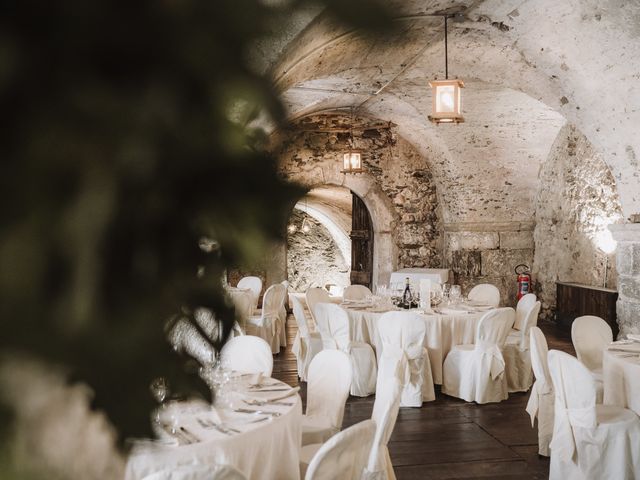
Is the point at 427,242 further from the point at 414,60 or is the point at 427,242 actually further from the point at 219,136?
the point at 219,136

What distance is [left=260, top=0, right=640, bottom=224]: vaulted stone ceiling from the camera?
4633 mm

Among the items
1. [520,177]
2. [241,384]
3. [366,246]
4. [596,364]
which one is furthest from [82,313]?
[366,246]

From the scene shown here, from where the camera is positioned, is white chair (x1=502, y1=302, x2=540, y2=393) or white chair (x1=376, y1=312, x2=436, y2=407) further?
white chair (x1=502, y1=302, x2=540, y2=393)

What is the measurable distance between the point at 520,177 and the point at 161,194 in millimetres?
9703

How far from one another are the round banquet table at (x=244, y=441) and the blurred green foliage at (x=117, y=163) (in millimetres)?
2127

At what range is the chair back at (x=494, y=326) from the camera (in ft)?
17.4

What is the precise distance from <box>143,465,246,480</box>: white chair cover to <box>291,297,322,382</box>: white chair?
4.22 metres

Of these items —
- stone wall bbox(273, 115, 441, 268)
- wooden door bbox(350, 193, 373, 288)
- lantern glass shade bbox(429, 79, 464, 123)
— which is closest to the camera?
lantern glass shade bbox(429, 79, 464, 123)

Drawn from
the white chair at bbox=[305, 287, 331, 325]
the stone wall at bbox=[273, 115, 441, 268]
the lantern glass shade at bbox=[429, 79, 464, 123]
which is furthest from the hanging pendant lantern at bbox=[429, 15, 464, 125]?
the stone wall at bbox=[273, 115, 441, 268]

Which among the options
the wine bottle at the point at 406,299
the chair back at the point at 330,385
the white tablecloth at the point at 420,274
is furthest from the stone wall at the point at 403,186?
the chair back at the point at 330,385

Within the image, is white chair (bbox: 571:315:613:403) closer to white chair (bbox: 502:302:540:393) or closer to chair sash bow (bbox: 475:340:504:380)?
chair sash bow (bbox: 475:340:504:380)

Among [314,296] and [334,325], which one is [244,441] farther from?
[314,296]

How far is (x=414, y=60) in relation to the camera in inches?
248

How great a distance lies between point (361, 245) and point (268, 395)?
7.90 m
